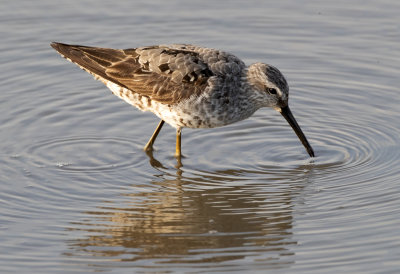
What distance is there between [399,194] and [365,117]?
239cm

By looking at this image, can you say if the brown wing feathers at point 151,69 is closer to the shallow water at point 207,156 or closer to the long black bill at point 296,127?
the shallow water at point 207,156

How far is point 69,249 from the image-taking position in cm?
842

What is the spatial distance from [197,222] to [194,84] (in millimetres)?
2089

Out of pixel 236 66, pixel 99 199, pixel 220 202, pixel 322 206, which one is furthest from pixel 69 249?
pixel 236 66

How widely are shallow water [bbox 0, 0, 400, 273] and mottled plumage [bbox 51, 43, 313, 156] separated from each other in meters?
0.63

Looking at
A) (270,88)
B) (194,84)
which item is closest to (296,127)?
(270,88)

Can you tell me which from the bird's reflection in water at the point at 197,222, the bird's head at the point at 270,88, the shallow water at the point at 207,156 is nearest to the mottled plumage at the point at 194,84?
the bird's head at the point at 270,88

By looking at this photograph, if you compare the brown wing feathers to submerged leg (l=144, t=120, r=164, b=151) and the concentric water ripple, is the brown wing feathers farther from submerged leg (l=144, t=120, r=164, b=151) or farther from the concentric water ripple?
the concentric water ripple

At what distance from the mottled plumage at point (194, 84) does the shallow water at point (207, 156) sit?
626 mm

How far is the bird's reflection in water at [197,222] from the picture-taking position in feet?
27.3

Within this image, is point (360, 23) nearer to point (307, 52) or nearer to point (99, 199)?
point (307, 52)

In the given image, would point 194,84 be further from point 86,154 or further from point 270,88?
point 86,154

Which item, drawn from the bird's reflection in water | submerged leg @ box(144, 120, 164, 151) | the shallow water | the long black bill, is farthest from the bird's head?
submerged leg @ box(144, 120, 164, 151)

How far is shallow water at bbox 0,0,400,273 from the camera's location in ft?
27.6
